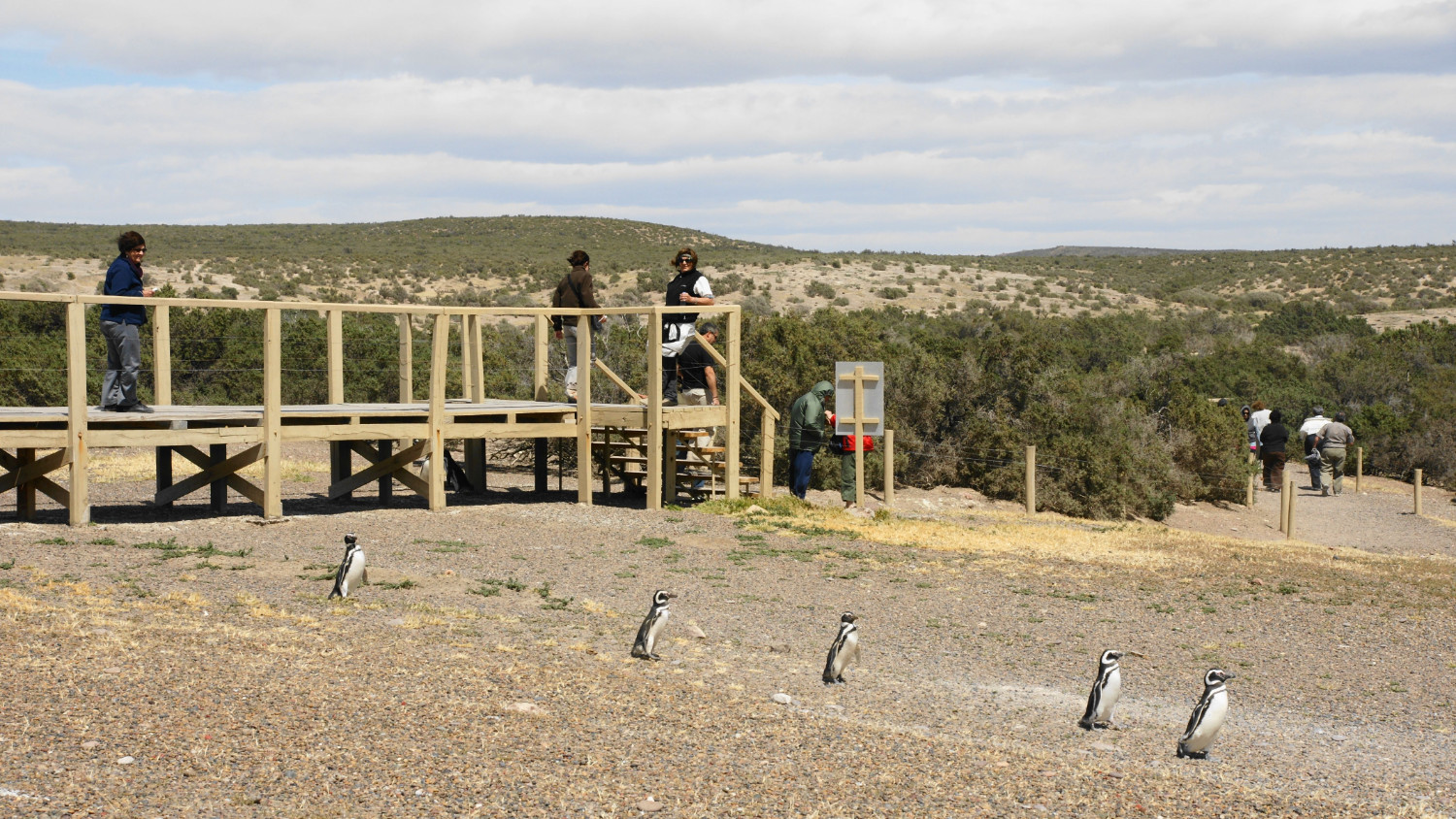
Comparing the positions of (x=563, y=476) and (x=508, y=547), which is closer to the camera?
(x=508, y=547)

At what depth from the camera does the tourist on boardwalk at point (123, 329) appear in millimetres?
11863

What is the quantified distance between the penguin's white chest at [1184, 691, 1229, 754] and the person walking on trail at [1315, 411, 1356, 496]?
18.5 meters

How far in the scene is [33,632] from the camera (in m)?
7.34

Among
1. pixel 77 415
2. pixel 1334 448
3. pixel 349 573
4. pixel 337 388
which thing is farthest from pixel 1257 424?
pixel 77 415

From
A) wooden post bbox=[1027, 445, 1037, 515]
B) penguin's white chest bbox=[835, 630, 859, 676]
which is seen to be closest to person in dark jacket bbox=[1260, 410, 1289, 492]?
wooden post bbox=[1027, 445, 1037, 515]

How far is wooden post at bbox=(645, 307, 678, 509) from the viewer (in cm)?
1416

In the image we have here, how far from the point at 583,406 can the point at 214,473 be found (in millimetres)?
3751

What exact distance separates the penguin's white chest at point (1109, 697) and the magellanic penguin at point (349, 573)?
4.95m

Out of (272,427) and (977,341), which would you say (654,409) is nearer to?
(272,427)

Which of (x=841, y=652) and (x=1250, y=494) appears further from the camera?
(x=1250, y=494)

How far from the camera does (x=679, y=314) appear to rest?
14.8 meters

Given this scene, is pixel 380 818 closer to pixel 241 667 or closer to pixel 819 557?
pixel 241 667

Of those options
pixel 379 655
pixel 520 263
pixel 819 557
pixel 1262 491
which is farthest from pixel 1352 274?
pixel 379 655

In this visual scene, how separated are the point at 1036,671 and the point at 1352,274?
68.6 meters
